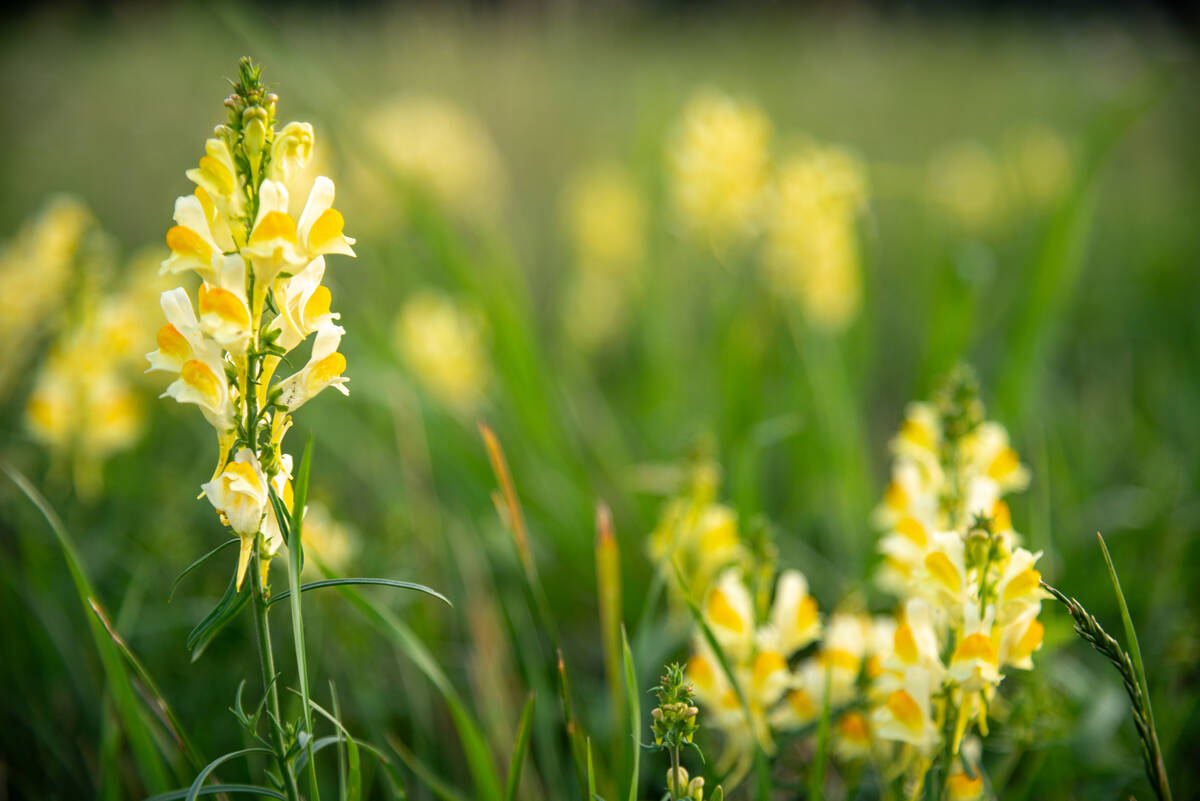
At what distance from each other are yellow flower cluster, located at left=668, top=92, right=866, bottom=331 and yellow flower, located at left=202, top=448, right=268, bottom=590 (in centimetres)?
198

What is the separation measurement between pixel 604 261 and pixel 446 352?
1487 mm

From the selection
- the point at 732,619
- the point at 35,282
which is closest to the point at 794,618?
the point at 732,619

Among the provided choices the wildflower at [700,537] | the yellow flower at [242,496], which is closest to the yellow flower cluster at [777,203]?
the wildflower at [700,537]

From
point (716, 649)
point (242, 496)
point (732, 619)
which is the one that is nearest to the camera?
point (242, 496)

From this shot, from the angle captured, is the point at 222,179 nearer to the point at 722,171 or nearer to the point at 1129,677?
the point at 1129,677

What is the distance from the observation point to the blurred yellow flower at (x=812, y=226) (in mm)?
2488

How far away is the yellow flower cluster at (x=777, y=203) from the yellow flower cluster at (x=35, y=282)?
1906mm

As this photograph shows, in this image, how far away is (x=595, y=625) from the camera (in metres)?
2.11

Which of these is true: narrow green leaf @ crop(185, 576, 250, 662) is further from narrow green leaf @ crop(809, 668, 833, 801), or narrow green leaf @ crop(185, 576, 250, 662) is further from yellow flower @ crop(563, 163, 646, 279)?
yellow flower @ crop(563, 163, 646, 279)

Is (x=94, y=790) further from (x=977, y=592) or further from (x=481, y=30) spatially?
(x=481, y=30)

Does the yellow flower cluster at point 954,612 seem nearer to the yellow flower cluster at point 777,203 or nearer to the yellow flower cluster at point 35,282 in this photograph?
the yellow flower cluster at point 777,203

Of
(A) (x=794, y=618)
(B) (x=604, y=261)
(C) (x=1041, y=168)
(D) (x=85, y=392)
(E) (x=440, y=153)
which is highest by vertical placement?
(E) (x=440, y=153)

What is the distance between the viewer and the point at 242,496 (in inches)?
32.5

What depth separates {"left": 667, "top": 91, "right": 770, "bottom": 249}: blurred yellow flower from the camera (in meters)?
2.70
